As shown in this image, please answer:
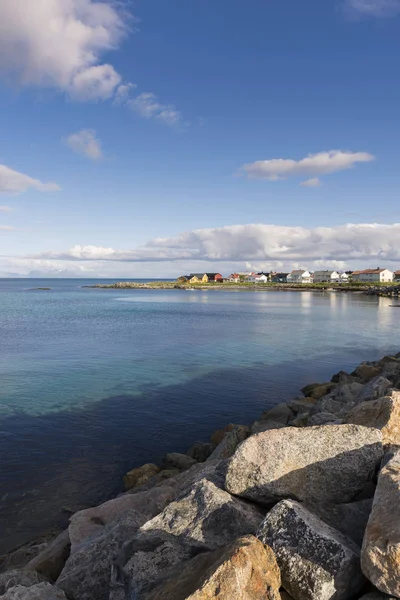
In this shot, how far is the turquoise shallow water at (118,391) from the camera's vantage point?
14398 mm

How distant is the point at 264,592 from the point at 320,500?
2.38 metres

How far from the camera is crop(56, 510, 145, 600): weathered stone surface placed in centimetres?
645

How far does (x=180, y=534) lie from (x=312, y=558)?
83.3 inches

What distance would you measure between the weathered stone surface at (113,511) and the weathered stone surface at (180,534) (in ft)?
7.74

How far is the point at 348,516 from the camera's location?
6418 millimetres

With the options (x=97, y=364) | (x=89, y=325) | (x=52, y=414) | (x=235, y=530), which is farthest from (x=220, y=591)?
(x=89, y=325)

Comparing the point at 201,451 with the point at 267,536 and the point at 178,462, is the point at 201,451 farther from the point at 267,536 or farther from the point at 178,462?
the point at 267,536

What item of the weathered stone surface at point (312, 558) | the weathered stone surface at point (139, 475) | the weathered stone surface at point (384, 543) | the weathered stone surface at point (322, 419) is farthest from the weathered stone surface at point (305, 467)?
the weathered stone surface at point (139, 475)

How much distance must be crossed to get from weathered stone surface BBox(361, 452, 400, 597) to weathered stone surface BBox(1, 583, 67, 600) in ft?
14.9

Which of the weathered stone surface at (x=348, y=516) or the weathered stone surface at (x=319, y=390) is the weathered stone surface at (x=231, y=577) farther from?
the weathered stone surface at (x=319, y=390)

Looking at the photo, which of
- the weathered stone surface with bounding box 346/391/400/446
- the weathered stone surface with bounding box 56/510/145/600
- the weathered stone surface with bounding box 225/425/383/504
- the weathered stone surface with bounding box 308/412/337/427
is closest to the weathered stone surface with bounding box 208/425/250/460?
the weathered stone surface with bounding box 308/412/337/427

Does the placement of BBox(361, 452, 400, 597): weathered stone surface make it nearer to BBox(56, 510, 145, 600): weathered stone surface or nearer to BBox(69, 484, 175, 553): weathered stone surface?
BBox(56, 510, 145, 600): weathered stone surface

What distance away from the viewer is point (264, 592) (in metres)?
4.91

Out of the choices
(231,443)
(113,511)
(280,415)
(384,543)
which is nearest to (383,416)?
(384,543)
